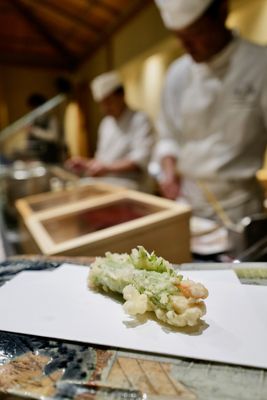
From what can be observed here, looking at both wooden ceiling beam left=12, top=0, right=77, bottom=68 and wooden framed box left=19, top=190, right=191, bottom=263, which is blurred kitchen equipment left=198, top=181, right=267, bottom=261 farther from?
wooden ceiling beam left=12, top=0, right=77, bottom=68

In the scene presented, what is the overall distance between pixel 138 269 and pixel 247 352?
347mm

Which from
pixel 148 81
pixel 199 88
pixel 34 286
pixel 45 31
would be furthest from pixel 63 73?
pixel 34 286

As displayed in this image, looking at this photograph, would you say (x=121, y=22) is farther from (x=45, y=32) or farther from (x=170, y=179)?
(x=170, y=179)

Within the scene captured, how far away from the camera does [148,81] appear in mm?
6402

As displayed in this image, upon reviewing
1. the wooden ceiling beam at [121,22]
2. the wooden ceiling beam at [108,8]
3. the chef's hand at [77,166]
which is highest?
the wooden ceiling beam at [108,8]

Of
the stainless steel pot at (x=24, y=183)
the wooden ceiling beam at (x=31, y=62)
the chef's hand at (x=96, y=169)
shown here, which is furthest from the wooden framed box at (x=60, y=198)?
the wooden ceiling beam at (x=31, y=62)

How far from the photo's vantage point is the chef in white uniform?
2.07m

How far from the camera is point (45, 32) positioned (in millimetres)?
8977

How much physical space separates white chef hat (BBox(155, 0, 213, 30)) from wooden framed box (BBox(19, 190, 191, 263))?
113 cm

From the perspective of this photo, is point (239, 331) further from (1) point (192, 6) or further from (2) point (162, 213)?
(1) point (192, 6)

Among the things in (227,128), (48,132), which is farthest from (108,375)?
(48,132)

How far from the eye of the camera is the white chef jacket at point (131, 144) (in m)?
3.65

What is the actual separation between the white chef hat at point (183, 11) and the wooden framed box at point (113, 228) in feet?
3.71

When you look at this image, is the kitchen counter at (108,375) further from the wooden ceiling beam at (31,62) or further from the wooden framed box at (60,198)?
the wooden ceiling beam at (31,62)
